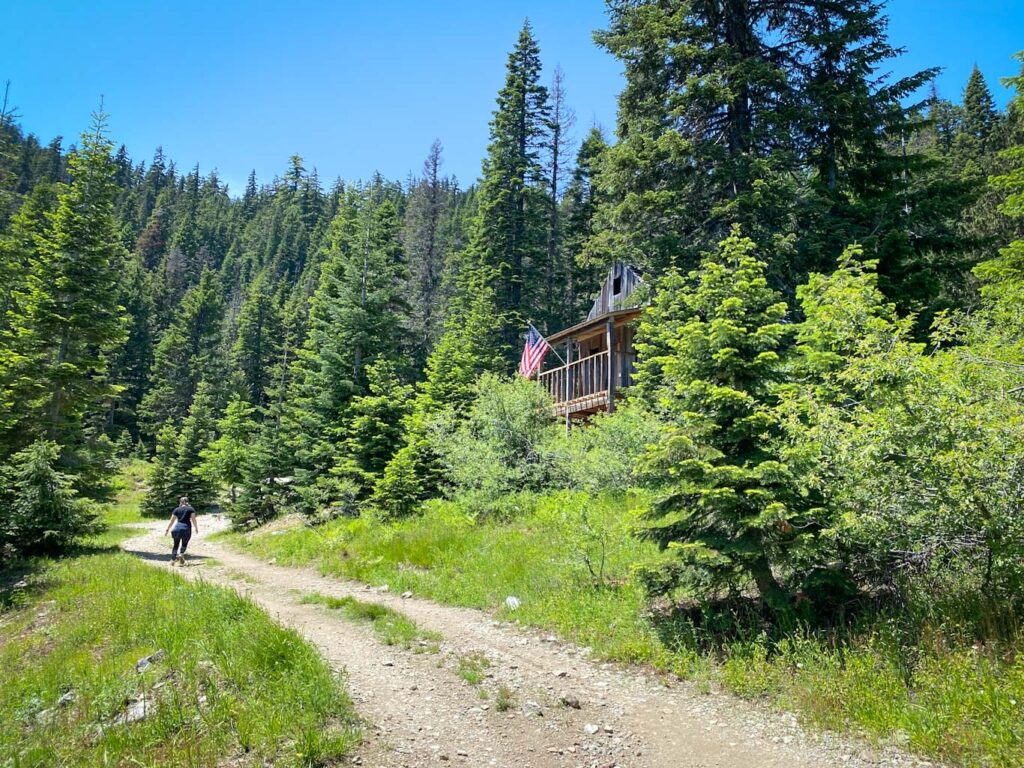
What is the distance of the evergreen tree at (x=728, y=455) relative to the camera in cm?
689

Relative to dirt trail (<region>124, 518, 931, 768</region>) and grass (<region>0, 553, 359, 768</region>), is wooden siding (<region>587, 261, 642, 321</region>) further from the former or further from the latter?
grass (<region>0, 553, 359, 768</region>)

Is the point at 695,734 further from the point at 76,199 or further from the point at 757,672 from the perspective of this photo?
the point at 76,199

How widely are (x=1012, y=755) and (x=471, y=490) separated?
12.6 metres

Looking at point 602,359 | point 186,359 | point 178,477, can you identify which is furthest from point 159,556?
point 186,359

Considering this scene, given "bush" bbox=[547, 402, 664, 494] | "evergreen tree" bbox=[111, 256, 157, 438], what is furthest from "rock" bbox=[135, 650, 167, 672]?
"evergreen tree" bbox=[111, 256, 157, 438]

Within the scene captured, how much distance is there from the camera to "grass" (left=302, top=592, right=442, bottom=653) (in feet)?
27.1

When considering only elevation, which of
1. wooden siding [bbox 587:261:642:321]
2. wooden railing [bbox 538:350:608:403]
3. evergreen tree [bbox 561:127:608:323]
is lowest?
wooden railing [bbox 538:350:608:403]

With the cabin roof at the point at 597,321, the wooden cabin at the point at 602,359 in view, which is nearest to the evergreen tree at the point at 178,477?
the wooden cabin at the point at 602,359

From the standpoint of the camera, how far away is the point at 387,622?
359 inches

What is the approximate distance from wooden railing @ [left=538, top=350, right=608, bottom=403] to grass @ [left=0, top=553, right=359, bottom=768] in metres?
15.3

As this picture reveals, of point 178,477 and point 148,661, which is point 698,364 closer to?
point 148,661

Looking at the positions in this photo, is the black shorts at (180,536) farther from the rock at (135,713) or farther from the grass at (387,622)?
the rock at (135,713)

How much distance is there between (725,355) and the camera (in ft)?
23.8

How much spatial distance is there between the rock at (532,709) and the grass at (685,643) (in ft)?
5.46
